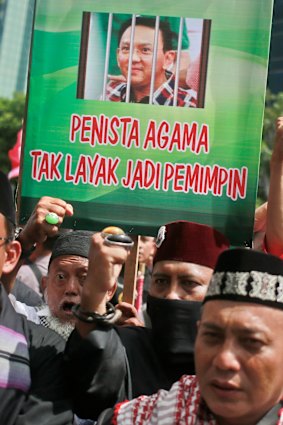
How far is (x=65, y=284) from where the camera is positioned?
371 cm

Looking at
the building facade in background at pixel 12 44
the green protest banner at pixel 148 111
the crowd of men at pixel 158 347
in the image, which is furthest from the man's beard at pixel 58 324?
the building facade in background at pixel 12 44

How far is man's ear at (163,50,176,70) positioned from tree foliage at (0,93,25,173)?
2428 cm

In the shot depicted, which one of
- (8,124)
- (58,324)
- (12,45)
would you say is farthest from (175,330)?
(12,45)

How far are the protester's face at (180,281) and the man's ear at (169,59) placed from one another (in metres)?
1.04

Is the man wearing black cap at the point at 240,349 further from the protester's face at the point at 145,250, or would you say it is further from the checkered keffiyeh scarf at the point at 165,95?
the protester's face at the point at 145,250

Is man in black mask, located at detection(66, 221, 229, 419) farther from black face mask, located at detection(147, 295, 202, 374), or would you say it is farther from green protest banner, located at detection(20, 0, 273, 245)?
green protest banner, located at detection(20, 0, 273, 245)

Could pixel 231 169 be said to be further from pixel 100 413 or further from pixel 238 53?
pixel 100 413

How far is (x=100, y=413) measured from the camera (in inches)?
91.0

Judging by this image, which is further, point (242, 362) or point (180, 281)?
point (180, 281)

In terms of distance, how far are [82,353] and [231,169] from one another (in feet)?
4.73

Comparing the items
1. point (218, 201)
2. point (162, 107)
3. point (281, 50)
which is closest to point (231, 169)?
point (218, 201)

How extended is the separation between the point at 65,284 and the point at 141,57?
3.87 ft

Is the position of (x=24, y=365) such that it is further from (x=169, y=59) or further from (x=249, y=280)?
(x=169, y=59)

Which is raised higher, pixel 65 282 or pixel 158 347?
pixel 65 282
